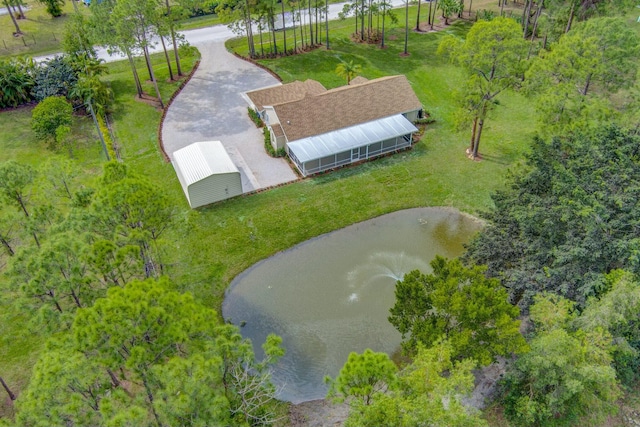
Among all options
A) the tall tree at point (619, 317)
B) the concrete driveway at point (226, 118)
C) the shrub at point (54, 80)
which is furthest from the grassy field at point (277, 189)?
the tall tree at point (619, 317)

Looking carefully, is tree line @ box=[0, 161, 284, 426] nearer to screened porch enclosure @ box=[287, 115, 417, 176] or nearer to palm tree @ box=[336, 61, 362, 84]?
screened porch enclosure @ box=[287, 115, 417, 176]

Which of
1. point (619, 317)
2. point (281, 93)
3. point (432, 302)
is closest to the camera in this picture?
point (619, 317)

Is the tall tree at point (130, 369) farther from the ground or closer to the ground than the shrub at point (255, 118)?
farther from the ground

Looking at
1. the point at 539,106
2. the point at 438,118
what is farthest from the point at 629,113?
the point at 438,118

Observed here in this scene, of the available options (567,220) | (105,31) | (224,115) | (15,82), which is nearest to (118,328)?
(567,220)

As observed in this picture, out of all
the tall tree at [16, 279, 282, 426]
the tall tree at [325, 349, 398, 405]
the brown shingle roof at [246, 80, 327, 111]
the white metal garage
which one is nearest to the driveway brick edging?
the white metal garage

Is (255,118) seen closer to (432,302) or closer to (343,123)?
(343,123)

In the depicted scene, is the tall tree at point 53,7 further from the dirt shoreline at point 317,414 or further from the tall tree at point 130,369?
the dirt shoreline at point 317,414
